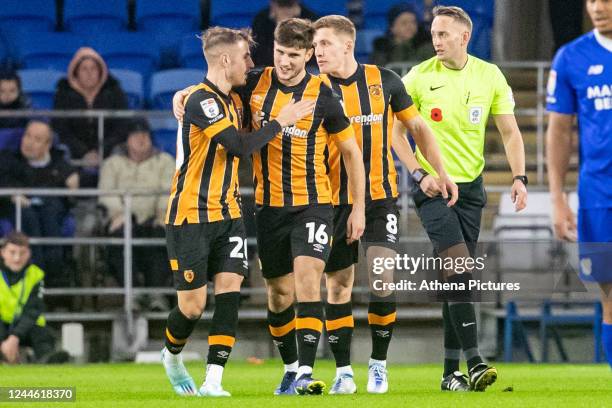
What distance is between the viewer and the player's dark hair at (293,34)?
24.7 ft

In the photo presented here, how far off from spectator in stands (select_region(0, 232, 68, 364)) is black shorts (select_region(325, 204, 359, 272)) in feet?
17.2

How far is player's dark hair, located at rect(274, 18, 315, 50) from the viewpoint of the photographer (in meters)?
7.54

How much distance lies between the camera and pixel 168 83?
614 inches

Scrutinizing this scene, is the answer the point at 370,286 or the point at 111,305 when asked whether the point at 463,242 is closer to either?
the point at 370,286

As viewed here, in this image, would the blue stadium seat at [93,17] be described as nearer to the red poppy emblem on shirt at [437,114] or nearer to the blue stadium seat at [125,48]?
the blue stadium seat at [125,48]

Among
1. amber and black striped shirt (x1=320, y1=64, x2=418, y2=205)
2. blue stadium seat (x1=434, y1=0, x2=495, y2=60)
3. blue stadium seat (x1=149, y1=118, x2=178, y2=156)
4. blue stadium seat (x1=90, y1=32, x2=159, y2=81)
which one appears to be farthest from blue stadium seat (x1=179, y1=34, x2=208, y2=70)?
amber and black striped shirt (x1=320, y1=64, x2=418, y2=205)

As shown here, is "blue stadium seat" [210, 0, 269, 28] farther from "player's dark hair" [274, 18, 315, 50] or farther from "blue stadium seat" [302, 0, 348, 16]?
"player's dark hair" [274, 18, 315, 50]

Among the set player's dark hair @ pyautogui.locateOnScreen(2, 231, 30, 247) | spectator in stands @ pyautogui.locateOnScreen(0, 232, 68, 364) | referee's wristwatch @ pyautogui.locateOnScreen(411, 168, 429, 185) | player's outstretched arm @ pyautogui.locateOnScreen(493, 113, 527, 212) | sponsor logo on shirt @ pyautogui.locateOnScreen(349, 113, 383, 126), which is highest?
sponsor logo on shirt @ pyautogui.locateOnScreen(349, 113, 383, 126)

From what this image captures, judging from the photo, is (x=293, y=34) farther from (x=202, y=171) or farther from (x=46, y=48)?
(x=46, y=48)

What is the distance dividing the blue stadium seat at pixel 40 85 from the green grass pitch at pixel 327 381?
4.12 m

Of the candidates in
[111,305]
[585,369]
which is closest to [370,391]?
[585,369]

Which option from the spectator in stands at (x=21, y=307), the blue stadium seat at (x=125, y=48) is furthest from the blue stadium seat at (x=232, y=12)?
the spectator in stands at (x=21, y=307)

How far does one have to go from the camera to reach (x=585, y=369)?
11.9 m

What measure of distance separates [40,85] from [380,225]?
27.5 feet
